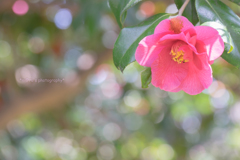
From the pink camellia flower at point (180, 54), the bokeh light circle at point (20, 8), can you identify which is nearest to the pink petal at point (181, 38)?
the pink camellia flower at point (180, 54)

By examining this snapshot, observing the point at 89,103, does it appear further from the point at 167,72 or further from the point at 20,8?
the point at 167,72

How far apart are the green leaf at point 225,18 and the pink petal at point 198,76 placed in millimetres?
45

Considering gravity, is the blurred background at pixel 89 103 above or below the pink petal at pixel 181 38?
below

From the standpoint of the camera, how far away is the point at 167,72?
62 centimetres

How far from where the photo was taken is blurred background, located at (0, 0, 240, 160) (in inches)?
88.8

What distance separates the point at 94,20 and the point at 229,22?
48.3 inches

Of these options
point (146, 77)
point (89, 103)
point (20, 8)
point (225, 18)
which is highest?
point (225, 18)

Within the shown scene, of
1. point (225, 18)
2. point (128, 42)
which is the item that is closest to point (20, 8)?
point (128, 42)

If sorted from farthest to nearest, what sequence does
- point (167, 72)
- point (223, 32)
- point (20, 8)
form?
1. point (20, 8)
2. point (167, 72)
3. point (223, 32)

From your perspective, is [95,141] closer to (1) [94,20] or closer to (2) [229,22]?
(1) [94,20]

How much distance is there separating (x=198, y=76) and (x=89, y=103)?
312 cm

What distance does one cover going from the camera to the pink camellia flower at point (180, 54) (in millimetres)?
528

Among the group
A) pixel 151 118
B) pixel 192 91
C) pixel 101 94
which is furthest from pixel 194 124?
pixel 192 91

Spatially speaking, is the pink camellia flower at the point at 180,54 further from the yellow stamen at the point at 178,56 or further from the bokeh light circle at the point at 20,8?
the bokeh light circle at the point at 20,8
